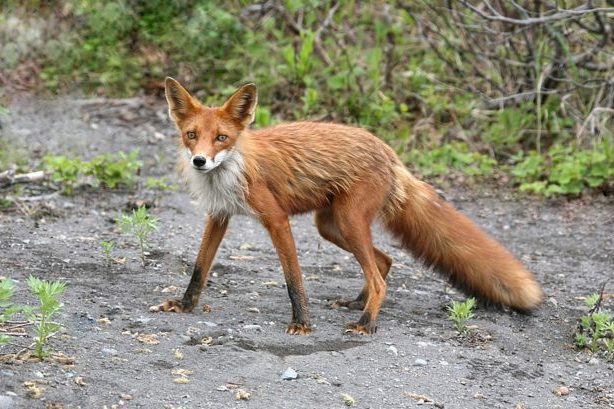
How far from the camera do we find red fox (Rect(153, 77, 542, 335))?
5.47 meters

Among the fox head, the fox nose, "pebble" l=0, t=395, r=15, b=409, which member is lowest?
"pebble" l=0, t=395, r=15, b=409

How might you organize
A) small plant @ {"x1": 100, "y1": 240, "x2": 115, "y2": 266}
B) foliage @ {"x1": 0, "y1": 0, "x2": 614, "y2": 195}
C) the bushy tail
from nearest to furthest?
the bushy tail
small plant @ {"x1": 100, "y1": 240, "x2": 115, "y2": 266}
foliage @ {"x1": 0, "y1": 0, "x2": 614, "y2": 195}

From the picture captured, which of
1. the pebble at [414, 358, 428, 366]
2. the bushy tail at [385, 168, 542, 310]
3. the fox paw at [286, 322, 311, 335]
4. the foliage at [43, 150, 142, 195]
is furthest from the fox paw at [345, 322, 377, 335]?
the foliage at [43, 150, 142, 195]

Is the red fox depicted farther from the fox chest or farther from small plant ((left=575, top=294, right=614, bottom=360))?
small plant ((left=575, top=294, right=614, bottom=360))

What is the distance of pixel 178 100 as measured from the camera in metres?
5.51

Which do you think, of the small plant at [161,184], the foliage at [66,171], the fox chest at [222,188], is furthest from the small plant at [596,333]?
the foliage at [66,171]

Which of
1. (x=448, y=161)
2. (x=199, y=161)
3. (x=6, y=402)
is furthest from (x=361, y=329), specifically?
(x=448, y=161)

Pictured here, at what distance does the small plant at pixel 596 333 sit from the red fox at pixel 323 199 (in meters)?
0.35

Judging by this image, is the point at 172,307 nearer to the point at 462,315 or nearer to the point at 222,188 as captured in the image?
the point at 222,188

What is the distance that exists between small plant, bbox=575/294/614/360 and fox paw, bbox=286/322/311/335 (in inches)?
65.5

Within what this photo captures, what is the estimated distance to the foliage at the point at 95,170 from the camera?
830 centimetres

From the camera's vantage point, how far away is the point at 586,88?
10.1 meters

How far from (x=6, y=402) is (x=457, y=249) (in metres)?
3.07

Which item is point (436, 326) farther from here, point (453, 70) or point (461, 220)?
point (453, 70)
